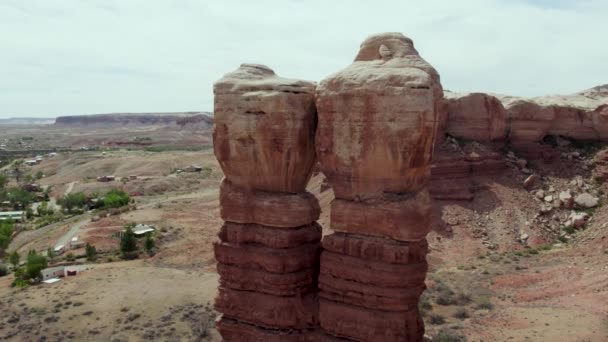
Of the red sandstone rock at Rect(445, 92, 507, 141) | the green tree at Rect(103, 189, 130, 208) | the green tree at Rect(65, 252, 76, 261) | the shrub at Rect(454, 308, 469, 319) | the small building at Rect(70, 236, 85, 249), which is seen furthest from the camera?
the green tree at Rect(103, 189, 130, 208)

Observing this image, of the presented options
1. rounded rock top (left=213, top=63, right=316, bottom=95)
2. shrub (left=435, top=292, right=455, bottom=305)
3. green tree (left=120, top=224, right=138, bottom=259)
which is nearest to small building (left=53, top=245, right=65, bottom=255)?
green tree (left=120, top=224, right=138, bottom=259)

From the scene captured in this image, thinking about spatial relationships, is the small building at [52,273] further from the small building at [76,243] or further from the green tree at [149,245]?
the small building at [76,243]

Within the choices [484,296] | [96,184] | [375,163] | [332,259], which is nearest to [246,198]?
[332,259]

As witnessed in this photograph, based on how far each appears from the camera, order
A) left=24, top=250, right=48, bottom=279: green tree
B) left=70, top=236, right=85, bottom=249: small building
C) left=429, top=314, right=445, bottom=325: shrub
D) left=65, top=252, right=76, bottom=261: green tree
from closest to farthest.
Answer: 1. left=429, top=314, right=445, bottom=325: shrub
2. left=24, top=250, right=48, bottom=279: green tree
3. left=65, top=252, right=76, bottom=261: green tree
4. left=70, top=236, right=85, bottom=249: small building

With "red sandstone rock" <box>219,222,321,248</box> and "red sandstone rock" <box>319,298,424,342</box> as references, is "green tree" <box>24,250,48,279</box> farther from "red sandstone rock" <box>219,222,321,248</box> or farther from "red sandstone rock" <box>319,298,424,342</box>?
"red sandstone rock" <box>319,298,424,342</box>

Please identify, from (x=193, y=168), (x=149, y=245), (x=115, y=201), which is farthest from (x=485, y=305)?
(x=193, y=168)

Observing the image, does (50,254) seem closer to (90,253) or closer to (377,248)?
(90,253)

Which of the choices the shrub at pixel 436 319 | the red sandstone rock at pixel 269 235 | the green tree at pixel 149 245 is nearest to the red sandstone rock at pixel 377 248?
the red sandstone rock at pixel 269 235
